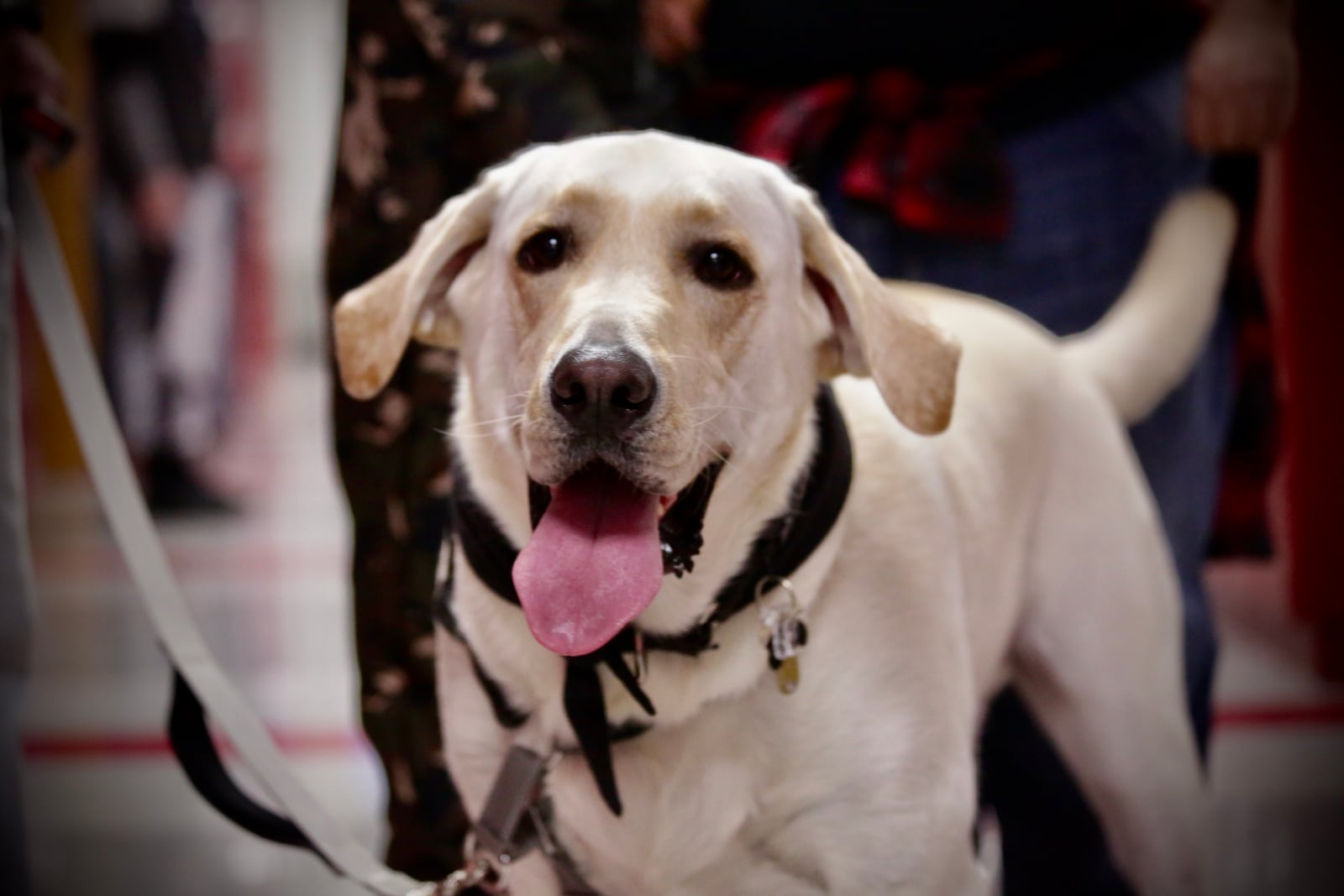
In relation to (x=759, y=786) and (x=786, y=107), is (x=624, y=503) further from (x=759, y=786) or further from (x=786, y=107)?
(x=786, y=107)

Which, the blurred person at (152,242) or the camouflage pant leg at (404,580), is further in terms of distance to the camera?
the blurred person at (152,242)

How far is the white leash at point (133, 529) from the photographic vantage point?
1.50 meters

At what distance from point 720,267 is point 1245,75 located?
110 centimetres

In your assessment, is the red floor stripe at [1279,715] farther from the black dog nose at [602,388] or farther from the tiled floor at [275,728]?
the black dog nose at [602,388]

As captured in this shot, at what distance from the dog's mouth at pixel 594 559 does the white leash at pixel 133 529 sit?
523mm

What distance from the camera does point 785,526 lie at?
4.41ft

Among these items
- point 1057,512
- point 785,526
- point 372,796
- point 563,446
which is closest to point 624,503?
point 563,446

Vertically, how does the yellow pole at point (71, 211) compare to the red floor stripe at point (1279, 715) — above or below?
below

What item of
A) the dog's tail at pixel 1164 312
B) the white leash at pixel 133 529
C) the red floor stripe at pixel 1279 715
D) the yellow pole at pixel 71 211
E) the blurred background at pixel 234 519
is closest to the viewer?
the white leash at pixel 133 529

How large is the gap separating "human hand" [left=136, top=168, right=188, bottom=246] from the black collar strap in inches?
306

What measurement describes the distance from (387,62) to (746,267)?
37.6 inches

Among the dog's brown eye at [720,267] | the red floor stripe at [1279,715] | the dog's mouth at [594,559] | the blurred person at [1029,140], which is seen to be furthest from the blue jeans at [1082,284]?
the red floor stripe at [1279,715]

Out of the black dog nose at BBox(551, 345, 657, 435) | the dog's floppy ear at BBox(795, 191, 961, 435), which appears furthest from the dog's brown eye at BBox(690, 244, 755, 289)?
the black dog nose at BBox(551, 345, 657, 435)

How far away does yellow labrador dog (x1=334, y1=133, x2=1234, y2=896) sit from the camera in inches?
47.1
